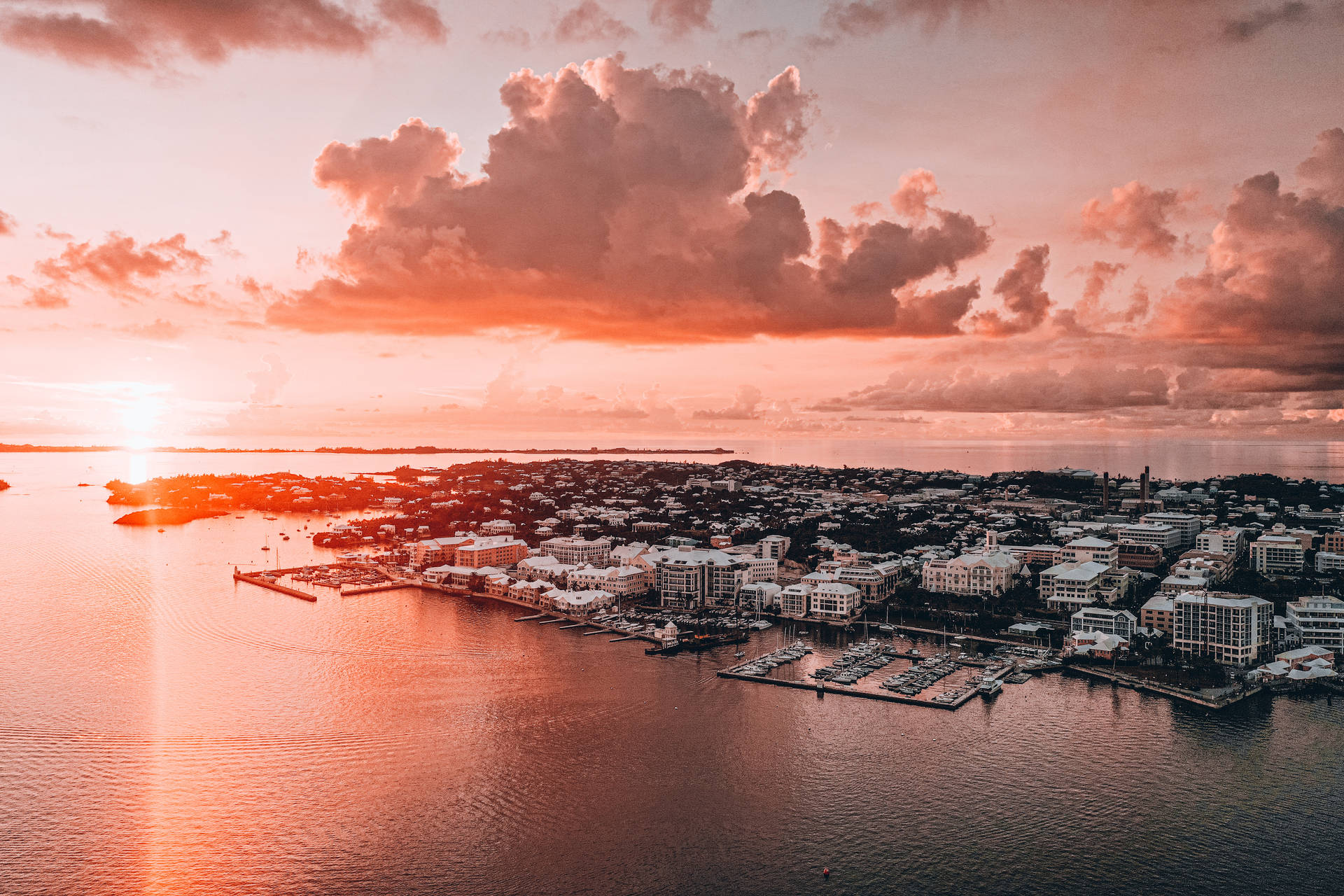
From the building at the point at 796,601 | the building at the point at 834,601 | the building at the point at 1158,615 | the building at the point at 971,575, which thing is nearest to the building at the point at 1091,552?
the building at the point at 971,575

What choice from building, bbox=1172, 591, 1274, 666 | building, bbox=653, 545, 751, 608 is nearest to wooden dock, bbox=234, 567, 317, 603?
building, bbox=653, 545, 751, 608

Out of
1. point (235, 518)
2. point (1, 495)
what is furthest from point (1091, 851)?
point (1, 495)

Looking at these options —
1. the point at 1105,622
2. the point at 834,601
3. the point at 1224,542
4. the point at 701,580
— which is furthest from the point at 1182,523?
the point at 701,580

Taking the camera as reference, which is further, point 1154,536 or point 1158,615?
point 1154,536

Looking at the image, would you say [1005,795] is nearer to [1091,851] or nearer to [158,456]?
[1091,851]

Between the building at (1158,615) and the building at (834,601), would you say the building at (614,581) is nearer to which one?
the building at (834,601)

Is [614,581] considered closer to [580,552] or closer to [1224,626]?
[580,552]
